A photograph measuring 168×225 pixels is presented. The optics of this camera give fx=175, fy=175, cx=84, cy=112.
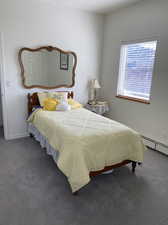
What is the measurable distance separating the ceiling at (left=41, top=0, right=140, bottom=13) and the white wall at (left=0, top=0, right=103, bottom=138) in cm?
17

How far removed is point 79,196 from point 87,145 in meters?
0.64

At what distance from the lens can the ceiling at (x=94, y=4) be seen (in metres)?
3.47

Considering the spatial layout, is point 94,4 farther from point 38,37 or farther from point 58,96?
point 58,96

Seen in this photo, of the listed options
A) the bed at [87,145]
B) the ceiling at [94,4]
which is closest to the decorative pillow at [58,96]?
the bed at [87,145]

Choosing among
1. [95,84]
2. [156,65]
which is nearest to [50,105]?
[95,84]

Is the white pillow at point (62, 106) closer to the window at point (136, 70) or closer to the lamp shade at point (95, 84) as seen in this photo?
the lamp shade at point (95, 84)

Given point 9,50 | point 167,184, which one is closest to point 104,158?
point 167,184

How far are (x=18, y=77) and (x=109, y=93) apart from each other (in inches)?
87.9

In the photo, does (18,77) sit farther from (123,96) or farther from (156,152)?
(156,152)

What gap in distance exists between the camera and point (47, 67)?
3916mm

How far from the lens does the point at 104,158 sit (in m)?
2.27

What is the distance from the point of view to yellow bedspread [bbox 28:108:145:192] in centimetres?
208

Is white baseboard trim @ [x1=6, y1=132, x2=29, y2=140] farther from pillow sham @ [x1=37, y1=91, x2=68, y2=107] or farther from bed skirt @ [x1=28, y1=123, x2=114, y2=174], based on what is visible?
pillow sham @ [x1=37, y1=91, x2=68, y2=107]

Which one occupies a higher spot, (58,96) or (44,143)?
(58,96)
